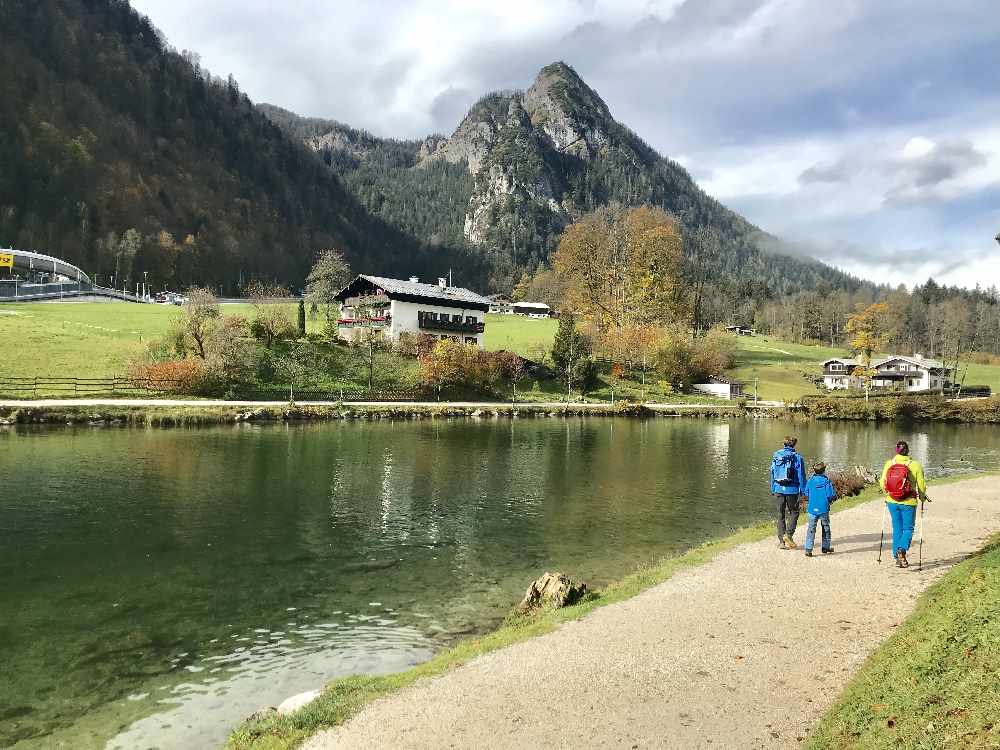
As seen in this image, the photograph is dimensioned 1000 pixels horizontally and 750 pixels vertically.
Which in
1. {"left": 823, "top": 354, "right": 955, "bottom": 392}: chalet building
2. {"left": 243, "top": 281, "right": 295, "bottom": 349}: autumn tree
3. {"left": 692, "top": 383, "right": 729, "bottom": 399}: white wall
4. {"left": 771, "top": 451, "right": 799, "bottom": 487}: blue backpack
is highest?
{"left": 243, "top": 281, "right": 295, "bottom": 349}: autumn tree

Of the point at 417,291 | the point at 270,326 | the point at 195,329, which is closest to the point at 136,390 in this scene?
the point at 195,329

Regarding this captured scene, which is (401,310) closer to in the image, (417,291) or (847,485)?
(417,291)

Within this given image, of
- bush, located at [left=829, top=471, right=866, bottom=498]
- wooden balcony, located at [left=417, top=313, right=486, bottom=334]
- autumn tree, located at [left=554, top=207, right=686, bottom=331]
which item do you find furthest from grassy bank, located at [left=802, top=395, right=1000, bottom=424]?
bush, located at [left=829, top=471, right=866, bottom=498]

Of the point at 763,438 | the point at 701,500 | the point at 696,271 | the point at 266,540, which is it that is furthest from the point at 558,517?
the point at 696,271

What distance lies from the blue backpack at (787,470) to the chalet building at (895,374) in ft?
355

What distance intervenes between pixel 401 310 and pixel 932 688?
81.8 metres

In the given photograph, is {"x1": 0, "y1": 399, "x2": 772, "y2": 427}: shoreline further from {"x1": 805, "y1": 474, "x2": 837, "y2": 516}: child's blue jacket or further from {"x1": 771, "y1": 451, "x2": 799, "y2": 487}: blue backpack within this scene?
{"x1": 805, "y1": 474, "x2": 837, "y2": 516}: child's blue jacket

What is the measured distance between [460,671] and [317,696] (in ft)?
7.18

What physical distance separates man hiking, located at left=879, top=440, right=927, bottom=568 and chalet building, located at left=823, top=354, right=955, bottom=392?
10957 centimetres

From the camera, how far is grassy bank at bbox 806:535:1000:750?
260 inches

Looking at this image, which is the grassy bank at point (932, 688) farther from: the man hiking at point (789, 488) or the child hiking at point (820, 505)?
the man hiking at point (789, 488)

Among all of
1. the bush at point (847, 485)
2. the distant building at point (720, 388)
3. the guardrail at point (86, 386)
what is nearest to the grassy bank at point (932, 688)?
the bush at point (847, 485)

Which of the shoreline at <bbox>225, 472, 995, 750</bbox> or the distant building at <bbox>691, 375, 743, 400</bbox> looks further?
the distant building at <bbox>691, 375, 743, 400</bbox>

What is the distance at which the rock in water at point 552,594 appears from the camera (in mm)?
13602
